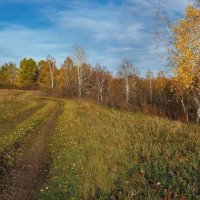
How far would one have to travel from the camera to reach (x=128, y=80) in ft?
305

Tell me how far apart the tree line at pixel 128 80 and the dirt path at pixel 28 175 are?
12863mm

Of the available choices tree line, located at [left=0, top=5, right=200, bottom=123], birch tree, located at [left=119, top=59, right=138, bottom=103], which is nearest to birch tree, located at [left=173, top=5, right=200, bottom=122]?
tree line, located at [left=0, top=5, right=200, bottom=123]

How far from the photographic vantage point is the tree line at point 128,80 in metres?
24.5

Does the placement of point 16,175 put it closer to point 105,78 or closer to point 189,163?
point 189,163

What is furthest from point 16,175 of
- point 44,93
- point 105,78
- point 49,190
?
point 105,78

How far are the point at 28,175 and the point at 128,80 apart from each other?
81.9 m

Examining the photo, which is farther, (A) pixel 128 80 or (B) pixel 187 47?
(A) pixel 128 80

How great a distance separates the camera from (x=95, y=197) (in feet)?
30.7

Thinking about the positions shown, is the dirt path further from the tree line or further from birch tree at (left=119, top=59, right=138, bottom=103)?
birch tree at (left=119, top=59, right=138, bottom=103)

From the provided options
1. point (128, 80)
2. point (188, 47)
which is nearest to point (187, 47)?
point (188, 47)

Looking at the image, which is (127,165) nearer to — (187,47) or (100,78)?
(187,47)

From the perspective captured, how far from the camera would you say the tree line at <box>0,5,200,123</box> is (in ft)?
80.5

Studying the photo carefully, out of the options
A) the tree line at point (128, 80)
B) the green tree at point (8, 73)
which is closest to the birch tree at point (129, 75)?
the tree line at point (128, 80)

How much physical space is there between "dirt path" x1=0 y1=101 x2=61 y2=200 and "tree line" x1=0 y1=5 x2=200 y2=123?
12.9 meters
